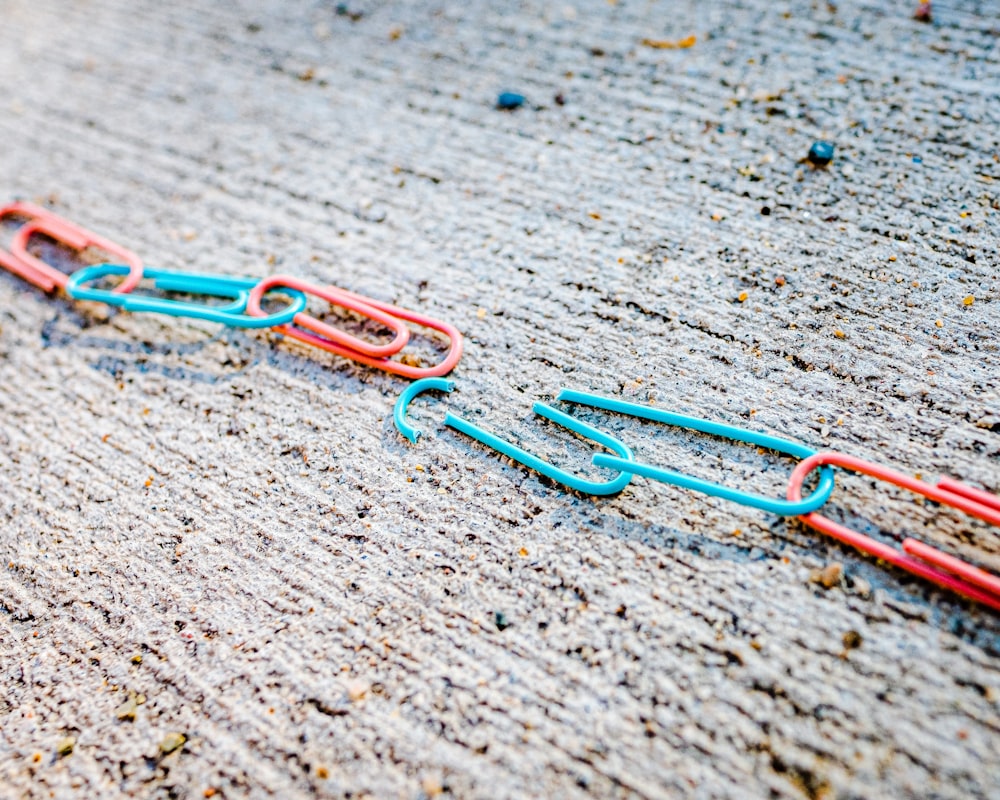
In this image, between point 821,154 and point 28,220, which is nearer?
point 821,154

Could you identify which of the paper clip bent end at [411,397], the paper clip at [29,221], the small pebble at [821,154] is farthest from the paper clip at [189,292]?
the small pebble at [821,154]

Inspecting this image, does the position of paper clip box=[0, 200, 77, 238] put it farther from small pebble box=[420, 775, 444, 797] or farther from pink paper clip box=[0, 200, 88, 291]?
small pebble box=[420, 775, 444, 797]

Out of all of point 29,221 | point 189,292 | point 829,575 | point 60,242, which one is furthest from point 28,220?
point 829,575

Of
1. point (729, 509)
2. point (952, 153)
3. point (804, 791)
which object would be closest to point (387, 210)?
point (729, 509)

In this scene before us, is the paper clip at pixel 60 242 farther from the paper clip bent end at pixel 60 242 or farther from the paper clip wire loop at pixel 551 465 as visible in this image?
the paper clip wire loop at pixel 551 465

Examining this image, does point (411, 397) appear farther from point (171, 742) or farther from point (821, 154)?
point (821, 154)

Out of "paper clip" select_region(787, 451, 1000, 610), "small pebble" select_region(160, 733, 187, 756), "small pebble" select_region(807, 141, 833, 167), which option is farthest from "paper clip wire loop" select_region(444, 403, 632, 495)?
"small pebble" select_region(807, 141, 833, 167)

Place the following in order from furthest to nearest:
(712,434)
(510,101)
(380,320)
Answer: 1. (510,101)
2. (380,320)
3. (712,434)
